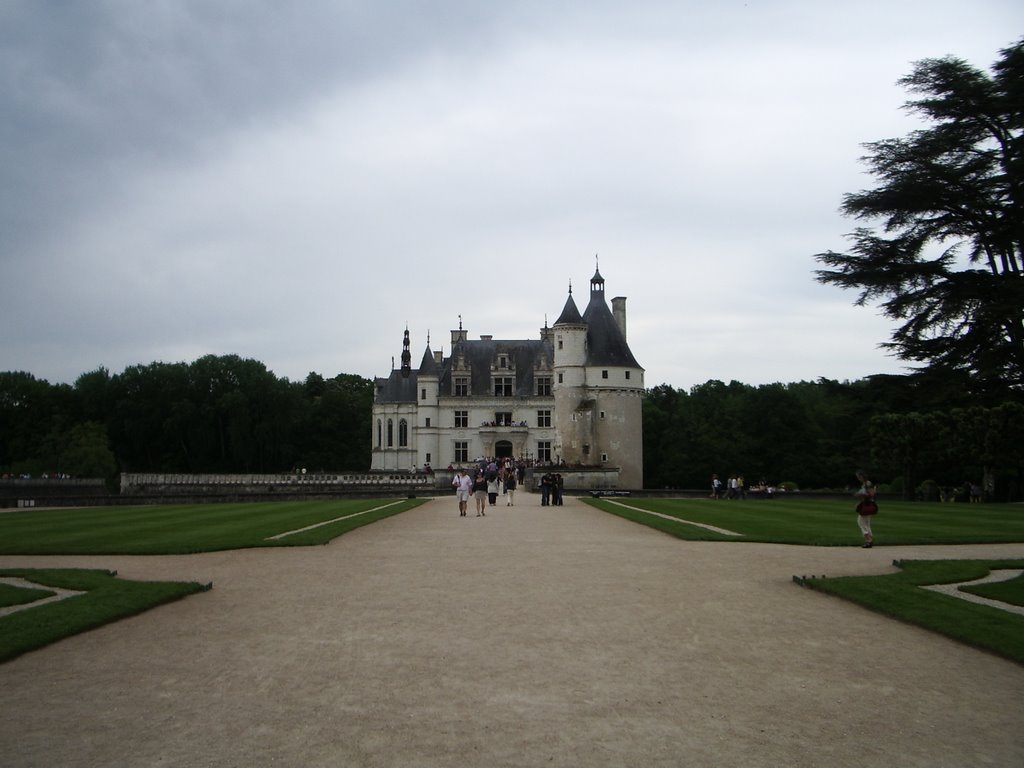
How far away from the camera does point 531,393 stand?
75.6 metres

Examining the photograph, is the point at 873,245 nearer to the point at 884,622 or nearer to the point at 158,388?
the point at 884,622

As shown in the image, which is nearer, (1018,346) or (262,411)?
(1018,346)

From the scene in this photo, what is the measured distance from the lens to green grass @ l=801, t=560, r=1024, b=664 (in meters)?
8.90

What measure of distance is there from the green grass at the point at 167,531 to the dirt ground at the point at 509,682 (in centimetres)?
502

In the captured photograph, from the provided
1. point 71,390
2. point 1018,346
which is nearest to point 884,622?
point 1018,346

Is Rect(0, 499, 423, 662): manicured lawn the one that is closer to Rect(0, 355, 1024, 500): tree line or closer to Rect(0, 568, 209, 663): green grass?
Rect(0, 568, 209, 663): green grass

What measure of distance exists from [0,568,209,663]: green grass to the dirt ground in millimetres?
214

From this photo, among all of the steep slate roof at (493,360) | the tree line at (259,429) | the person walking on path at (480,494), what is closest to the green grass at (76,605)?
the person walking on path at (480,494)

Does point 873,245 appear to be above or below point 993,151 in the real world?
below

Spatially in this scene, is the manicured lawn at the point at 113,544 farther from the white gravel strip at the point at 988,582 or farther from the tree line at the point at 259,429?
the tree line at the point at 259,429

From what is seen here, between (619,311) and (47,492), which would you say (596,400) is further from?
(47,492)

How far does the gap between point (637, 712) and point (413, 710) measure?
5.07 ft

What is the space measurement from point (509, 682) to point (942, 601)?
597 centimetres

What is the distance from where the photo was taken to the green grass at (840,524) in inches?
744
